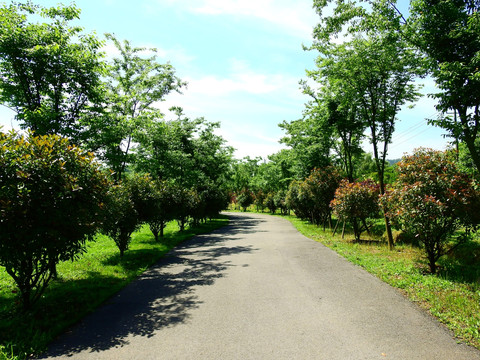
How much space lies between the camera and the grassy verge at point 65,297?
4.11 m

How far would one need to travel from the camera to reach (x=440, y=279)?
6.40 m

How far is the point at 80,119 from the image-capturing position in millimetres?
10055

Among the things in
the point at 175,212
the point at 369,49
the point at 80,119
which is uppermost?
the point at 369,49

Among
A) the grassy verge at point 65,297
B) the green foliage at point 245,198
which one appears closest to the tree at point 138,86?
the grassy verge at point 65,297

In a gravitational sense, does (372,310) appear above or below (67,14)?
below

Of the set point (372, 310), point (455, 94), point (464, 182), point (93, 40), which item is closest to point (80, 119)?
point (93, 40)

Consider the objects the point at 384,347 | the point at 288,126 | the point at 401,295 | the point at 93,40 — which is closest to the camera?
the point at 384,347

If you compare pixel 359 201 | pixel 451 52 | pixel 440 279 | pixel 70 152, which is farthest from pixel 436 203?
pixel 70 152

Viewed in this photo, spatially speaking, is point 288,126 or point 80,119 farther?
point 288,126

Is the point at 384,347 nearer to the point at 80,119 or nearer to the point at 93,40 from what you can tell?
the point at 80,119

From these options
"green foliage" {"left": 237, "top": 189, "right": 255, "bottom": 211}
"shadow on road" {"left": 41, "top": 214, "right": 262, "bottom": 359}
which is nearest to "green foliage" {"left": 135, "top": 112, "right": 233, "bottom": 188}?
"shadow on road" {"left": 41, "top": 214, "right": 262, "bottom": 359}

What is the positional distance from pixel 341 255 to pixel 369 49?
26.4ft

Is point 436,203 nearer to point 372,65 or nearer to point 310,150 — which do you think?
point 372,65

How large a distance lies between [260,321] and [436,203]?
218 inches
